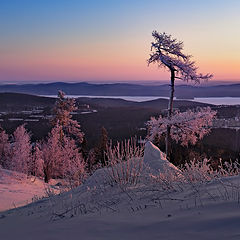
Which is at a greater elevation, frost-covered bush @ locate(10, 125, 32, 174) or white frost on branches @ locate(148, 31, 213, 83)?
white frost on branches @ locate(148, 31, 213, 83)

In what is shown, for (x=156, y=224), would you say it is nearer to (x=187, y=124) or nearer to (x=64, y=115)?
(x=187, y=124)

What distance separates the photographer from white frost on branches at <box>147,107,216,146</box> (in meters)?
16.2

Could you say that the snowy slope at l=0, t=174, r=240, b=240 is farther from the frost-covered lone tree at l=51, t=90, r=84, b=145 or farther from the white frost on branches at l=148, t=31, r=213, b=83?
A: the frost-covered lone tree at l=51, t=90, r=84, b=145

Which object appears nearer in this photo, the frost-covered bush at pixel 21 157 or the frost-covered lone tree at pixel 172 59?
the frost-covered lone tree at pixel 172 59

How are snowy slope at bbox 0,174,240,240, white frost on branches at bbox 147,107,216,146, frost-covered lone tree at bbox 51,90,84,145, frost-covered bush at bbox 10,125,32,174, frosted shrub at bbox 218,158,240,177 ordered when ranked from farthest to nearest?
frost-covered lone tree at bbox 51,90,84,145 < frost-covered bush at bbox 10,125,32,174 < white frost on branches at bbox 147,107,216,146 < frosted shrub at bbox 218,158,240,177 < snowy slope at bbox 0,174,240,240

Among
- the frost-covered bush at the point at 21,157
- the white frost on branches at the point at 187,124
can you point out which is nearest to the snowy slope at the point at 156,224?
the white frost on branches at the point at 187,124

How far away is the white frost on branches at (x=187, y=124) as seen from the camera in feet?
53.2

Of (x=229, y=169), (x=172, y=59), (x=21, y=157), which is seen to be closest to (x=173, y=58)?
(x=172, y=59)

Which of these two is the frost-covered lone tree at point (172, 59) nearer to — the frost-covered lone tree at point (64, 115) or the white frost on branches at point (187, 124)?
the white frost on branches at point (187, 124)

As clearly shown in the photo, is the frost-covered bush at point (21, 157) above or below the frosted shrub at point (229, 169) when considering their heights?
below

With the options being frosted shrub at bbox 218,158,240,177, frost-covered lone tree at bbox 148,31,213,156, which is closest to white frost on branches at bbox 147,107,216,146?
frost-covered lone tree at bbox 148,31,213,156

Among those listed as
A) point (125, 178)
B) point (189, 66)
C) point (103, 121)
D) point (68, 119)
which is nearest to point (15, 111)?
point (103, 121)

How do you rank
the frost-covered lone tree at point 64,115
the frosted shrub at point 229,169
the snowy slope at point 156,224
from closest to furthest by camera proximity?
the snowy slope at point 156,224 → the frosted shrub at point 229,169 → the frost-covered lone tree at point 64,115

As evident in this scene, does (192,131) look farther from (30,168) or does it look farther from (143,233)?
(30,168)
